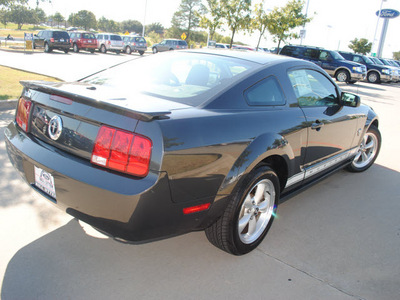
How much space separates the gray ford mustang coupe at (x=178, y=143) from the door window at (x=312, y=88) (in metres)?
0.02

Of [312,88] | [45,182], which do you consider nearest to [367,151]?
[312,88]

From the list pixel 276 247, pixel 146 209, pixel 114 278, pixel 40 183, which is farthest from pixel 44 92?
pixel 276 247

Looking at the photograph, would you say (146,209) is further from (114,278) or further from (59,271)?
(59,271)

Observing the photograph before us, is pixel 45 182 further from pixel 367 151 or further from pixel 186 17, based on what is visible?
pixel 186 17

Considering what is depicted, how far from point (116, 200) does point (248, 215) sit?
4.02 ft

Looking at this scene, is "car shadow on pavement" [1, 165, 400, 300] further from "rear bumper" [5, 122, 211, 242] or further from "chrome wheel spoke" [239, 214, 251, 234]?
"rear bumper" [5, 122, 211, 242]

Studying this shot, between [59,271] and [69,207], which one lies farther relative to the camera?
[59,271]

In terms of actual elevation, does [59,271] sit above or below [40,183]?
below

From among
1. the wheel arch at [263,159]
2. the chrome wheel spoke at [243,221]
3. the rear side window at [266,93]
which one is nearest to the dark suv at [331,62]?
the rear side window at [266,93]

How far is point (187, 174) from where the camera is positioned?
2.12 metres

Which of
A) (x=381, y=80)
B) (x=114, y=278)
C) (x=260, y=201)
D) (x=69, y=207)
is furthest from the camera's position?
(x=381, y=80)

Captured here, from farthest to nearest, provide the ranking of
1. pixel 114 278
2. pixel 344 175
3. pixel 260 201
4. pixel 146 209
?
1. pixel 344 175
2. pixel 260 201
3. pixel 114 278
4. pixel 146 209

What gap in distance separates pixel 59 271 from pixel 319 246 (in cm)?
209

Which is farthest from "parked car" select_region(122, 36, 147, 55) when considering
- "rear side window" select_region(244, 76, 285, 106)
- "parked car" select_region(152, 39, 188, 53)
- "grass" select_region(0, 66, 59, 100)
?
"rear side window" select_region(244, 76, 285, 106)
